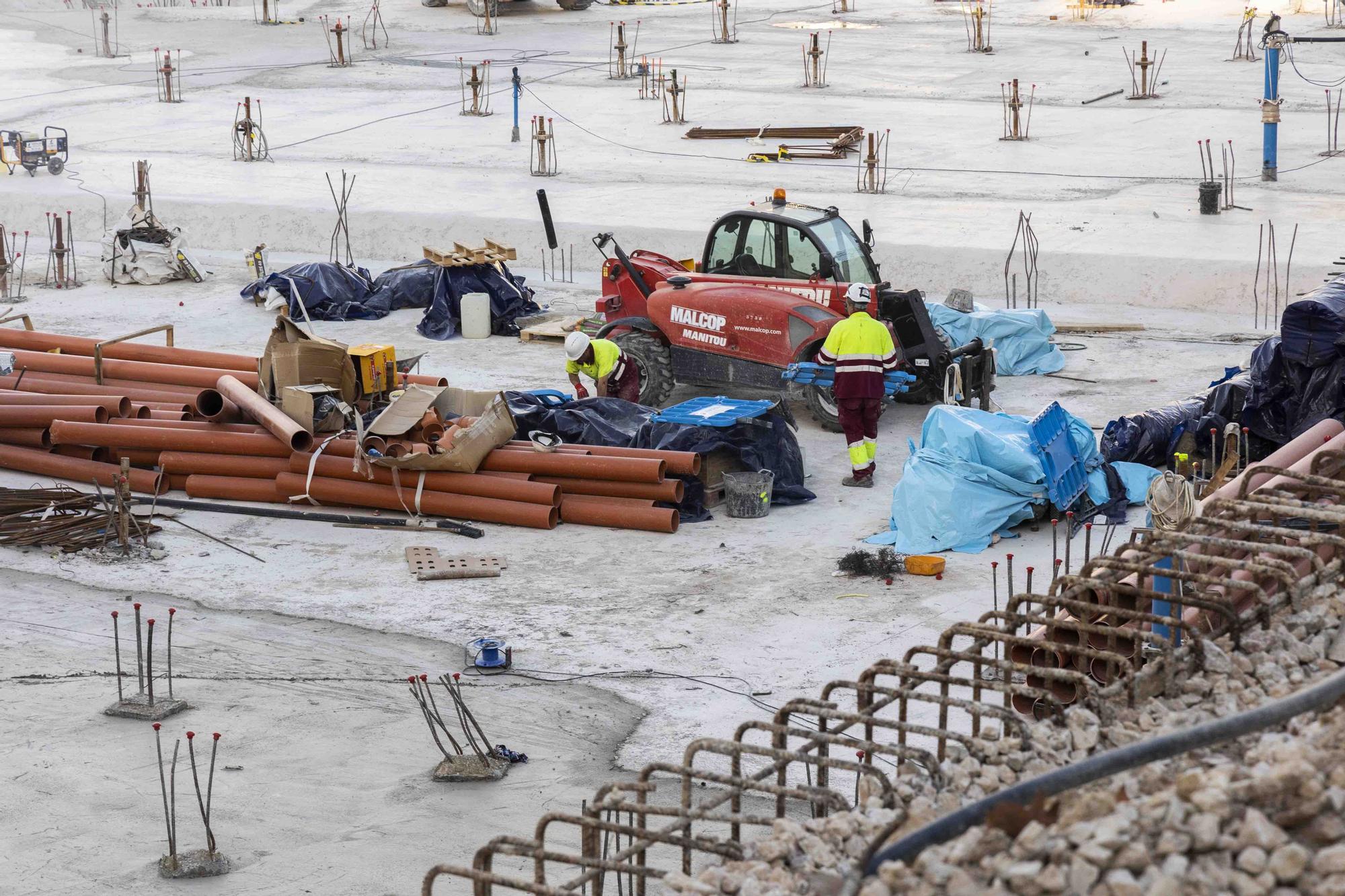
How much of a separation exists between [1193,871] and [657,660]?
6033mm

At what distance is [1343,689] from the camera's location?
501 centimetres

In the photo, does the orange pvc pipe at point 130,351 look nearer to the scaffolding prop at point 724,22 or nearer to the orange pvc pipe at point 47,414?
the orange pvc pipe at point 47,414

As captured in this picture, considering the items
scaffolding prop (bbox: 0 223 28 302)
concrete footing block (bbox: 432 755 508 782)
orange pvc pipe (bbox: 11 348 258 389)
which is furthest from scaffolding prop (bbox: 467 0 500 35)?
concrete footing block (bbox: 432 755 508 782)

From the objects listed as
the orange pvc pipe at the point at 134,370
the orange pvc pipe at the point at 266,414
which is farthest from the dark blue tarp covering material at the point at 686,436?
the orange pvc pipe at the point at 134,370

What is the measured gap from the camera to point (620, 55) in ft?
115

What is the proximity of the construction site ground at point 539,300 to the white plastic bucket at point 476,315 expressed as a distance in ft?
1.42

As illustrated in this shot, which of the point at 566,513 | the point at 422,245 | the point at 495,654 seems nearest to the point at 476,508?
the point at 566,513

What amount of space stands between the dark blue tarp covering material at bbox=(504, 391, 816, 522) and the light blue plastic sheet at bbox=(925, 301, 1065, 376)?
3.31 metres

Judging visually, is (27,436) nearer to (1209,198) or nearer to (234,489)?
(234,489)

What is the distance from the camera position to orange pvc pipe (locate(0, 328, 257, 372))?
16.0m

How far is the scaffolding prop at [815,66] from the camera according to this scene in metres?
32.4

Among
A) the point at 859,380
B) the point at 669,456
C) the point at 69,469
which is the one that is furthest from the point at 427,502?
the point at 859,380

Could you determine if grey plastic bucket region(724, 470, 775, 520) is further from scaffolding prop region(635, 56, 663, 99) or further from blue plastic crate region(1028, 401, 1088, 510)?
scaffolding prop region(635, 56, 663, 99)

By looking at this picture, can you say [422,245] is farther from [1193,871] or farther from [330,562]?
[1193,871]
